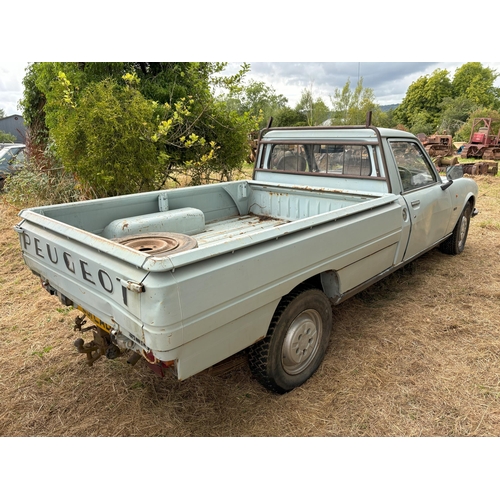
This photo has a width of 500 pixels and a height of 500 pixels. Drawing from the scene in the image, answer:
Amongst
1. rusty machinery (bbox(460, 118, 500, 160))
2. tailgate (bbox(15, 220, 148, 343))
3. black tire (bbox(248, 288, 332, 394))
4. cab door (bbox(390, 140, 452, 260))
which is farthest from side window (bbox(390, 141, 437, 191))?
rusty machinery (bbox(460, 118, 500, 160))

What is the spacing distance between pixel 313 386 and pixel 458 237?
3596mm

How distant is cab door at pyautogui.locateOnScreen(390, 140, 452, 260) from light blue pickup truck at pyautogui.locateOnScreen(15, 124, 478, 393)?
0.02 metres

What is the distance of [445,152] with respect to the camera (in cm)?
1686

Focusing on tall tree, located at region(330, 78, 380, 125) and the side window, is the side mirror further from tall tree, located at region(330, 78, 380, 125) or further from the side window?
tall tree, located at region(330, 78, 380, 125)

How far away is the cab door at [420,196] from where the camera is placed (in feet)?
12.2

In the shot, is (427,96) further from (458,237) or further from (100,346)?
(100,346)

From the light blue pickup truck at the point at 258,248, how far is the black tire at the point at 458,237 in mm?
32

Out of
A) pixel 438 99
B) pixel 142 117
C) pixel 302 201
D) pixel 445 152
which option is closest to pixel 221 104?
pixel 142 117

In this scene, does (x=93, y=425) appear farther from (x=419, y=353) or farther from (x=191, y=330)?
(x=419, y=353)

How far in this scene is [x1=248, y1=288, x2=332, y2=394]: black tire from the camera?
2498 millimetres

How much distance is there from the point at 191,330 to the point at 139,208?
2161mm

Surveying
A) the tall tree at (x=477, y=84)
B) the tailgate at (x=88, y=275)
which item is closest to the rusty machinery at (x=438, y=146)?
the tailgate at (x=88, y=275)

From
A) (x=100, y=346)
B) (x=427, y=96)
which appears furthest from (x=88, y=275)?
(x=427, y=96)

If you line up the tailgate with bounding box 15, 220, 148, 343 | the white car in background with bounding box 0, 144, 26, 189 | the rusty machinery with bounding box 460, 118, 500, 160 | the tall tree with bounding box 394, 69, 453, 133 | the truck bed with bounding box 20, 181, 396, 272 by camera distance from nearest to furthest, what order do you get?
the tailgate with bounding box 15, 220, 148, 343, the truck bed with bounding box 20, 181, 396, 272, the white car in background with bounding box 0, 144, 26, 189, the rusty machinery with bounding box 460, 118, 500, 160, the tall tree with bounding box 394, 69, 453, 133
